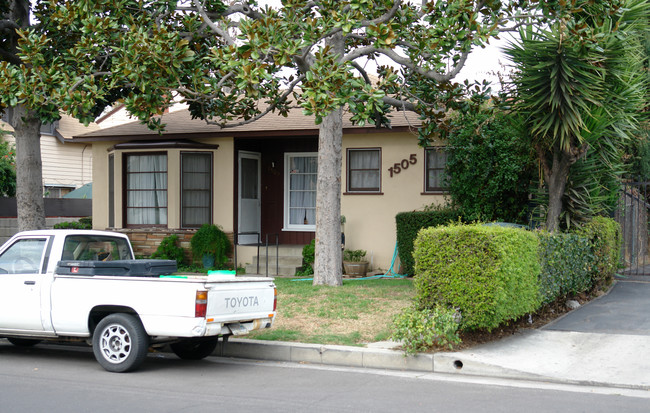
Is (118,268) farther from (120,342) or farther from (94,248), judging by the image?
(120,342)

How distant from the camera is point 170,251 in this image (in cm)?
1719

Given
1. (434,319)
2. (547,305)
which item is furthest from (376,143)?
(434,319)

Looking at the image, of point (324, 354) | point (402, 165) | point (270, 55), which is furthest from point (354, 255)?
point (324, 354)

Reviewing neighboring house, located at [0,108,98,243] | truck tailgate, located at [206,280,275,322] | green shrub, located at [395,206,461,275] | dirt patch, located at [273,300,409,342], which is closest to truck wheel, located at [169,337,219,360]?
truck tailgate, located at [206,280,275,322]

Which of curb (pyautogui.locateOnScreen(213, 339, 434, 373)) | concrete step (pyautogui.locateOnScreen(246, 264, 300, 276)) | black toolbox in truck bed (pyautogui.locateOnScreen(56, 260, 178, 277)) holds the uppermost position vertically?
black toolbox in truck bed (pyautogui.locateOnScreen(56, 260, 178, 277))

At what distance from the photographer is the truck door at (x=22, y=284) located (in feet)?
27.3

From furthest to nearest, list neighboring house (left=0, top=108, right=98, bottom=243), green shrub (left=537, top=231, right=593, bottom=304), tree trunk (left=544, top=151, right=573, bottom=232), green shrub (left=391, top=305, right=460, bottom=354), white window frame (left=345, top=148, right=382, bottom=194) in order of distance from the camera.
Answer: neighboring house (left=0, top=108, right=98, bottom=243)
white window frame (left=345, top=148, right=382, bottom=194)
tree trunk (left=544, top=151, right=573, bottom=232)
green shrub (left=537, top=231, right=593, bottom=304)
green shrub (left=391, top=305, right=460, bottom=354)

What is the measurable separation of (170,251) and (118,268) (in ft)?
29.1

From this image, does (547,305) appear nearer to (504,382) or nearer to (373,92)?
(504,382)

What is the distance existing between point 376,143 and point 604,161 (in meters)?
6.19

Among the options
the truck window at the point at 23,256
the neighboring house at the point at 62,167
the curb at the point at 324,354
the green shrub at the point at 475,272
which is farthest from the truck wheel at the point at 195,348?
the neighboring house at the point at 62,167

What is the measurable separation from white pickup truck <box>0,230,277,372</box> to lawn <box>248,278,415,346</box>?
1068 mm

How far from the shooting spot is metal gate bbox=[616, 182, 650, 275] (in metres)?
15.2

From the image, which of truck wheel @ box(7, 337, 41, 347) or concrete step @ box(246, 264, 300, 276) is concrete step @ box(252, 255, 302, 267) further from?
truck wheel @ box(7, 337, 41, 347)
